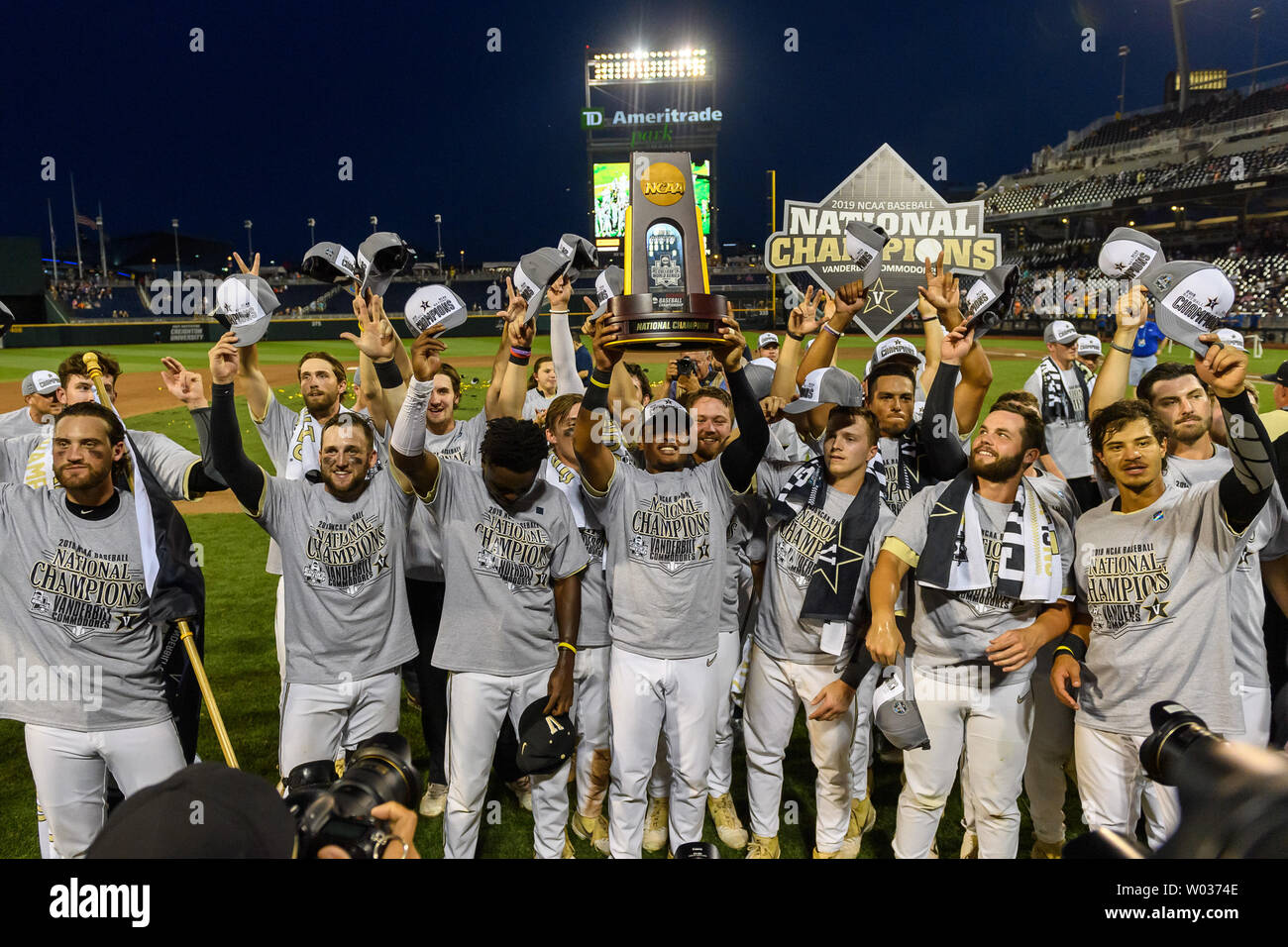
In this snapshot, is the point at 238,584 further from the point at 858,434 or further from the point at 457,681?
the point at 858,434

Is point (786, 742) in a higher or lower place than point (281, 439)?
lower

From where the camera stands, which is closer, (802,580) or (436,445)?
(802,580)

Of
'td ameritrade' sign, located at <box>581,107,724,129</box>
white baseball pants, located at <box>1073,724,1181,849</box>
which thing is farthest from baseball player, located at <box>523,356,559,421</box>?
'td ameritrade' sign, located at <box>581,107,724,129</box>

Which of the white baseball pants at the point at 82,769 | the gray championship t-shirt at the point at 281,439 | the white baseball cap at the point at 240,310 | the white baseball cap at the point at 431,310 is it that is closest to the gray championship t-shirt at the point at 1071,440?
the white baseball cap at the point at 431,310

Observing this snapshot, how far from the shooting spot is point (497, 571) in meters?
3.91

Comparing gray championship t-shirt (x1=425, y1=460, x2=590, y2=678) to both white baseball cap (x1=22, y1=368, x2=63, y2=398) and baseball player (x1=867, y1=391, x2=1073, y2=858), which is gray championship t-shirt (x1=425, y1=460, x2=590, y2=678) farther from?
white baseball cap (x1=22, y1=368, x2=63, y2=398)

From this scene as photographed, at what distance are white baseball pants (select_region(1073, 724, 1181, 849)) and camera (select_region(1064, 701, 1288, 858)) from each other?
96.8 inches

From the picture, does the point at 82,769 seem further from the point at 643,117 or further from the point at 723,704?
the point at 643,117

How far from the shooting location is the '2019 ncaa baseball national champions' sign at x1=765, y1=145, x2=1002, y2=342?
8.91 meters

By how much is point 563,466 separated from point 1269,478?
350cm

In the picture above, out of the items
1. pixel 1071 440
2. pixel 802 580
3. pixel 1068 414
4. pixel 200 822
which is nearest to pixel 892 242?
pixel 1068 414

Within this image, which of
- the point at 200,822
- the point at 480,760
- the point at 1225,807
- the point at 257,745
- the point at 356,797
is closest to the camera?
the point at 1225,807

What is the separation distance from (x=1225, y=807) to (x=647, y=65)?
45422 millimetres

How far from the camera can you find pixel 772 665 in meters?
4.14
